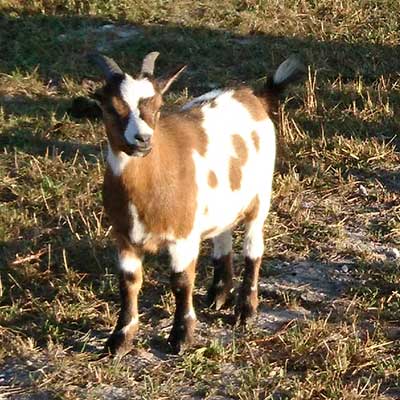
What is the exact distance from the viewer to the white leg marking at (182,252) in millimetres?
5445

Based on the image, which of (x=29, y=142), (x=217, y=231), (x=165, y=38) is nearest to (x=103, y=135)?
(x=29, y=142)

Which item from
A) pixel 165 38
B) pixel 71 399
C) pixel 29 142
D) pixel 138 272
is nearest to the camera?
pixel 71 399

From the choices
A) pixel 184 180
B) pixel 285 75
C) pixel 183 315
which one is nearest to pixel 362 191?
pixel 285 75

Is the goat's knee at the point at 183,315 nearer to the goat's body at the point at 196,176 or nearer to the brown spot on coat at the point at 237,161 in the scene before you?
the goat's body at the point at 196,176

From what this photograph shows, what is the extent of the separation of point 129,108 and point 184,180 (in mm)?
534

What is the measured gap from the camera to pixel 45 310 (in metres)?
6.02

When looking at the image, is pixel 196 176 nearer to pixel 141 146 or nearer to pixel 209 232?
pixel 209 232

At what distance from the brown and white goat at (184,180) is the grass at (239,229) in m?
0.24

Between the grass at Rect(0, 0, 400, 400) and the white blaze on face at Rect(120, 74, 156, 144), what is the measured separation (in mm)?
284

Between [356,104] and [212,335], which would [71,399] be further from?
[356,104]

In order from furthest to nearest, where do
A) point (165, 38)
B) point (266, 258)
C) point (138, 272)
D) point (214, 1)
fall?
1. point (214, 1)
2. point (165, 38)
3. point (266, 258)
4. point (138, 272)

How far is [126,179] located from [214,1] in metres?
5.76

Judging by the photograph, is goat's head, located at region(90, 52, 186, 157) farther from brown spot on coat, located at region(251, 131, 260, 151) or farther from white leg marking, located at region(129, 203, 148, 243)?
brown spot on coat, located at region(251, 131, 260, 151)

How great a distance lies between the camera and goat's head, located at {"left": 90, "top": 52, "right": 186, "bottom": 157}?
5.00 m
